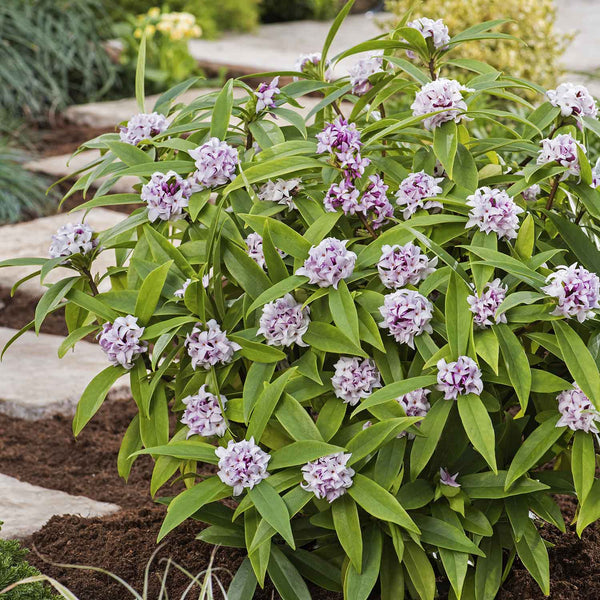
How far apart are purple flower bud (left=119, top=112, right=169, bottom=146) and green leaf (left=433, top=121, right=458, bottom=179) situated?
A: 0.62 m

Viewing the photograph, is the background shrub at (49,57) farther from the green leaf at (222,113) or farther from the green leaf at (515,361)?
the green leaf at (515,361)

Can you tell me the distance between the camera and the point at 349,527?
147cm

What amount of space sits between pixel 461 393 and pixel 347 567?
0.42 metres

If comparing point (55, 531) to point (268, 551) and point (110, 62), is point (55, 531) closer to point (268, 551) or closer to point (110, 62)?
point (268, 551)

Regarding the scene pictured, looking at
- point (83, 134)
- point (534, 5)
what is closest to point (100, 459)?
point (83, 134)

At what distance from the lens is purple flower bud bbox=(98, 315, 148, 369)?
1565 mm

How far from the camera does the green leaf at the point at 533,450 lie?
146cm

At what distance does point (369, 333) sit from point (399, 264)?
13 cm

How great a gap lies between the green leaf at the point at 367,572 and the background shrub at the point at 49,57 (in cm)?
505

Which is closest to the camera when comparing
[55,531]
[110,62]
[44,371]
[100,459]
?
[55,531]

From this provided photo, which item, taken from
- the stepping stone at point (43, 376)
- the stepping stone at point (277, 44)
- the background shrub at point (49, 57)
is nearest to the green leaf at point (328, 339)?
the stepping stone at point (43, 376)

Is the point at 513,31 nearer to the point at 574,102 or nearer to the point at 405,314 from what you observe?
the point at 574,102

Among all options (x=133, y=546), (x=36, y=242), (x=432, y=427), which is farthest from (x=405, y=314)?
(x=36, y=242)

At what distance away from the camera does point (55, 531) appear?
2029 millimetres
